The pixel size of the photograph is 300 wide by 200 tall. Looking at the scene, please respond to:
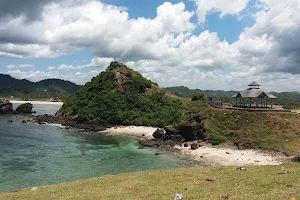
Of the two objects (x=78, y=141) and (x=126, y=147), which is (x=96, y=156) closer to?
(x=126, y=147)

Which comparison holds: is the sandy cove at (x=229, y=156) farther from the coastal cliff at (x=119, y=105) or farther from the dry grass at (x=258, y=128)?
the coastal cliff at (x=119, y=105)

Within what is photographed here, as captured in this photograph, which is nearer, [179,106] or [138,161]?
Result: [138,161]

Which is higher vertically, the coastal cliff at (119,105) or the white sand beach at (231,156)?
the coastal cliff at (119,105)

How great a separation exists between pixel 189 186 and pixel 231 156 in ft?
118

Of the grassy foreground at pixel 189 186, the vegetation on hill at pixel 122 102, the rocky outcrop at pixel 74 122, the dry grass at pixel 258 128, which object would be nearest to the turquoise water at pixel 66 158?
the grassy foreground at pixel 189 186

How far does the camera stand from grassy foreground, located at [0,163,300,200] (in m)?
23.1

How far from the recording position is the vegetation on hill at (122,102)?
11688 centimetres

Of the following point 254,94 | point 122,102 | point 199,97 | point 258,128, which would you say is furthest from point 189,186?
point 199,97

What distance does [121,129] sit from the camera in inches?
4181

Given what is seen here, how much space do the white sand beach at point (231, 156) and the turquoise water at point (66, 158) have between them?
5987mm

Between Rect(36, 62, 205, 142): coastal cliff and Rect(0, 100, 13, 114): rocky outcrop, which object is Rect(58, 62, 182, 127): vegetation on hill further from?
Rect(0, 100, 13, 114): rocky outcrop

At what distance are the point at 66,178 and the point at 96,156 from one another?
1873 centimetres

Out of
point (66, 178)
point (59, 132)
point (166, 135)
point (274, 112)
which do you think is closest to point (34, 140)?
point (59, 132)

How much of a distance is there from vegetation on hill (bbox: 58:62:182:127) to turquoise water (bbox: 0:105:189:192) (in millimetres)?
26334
